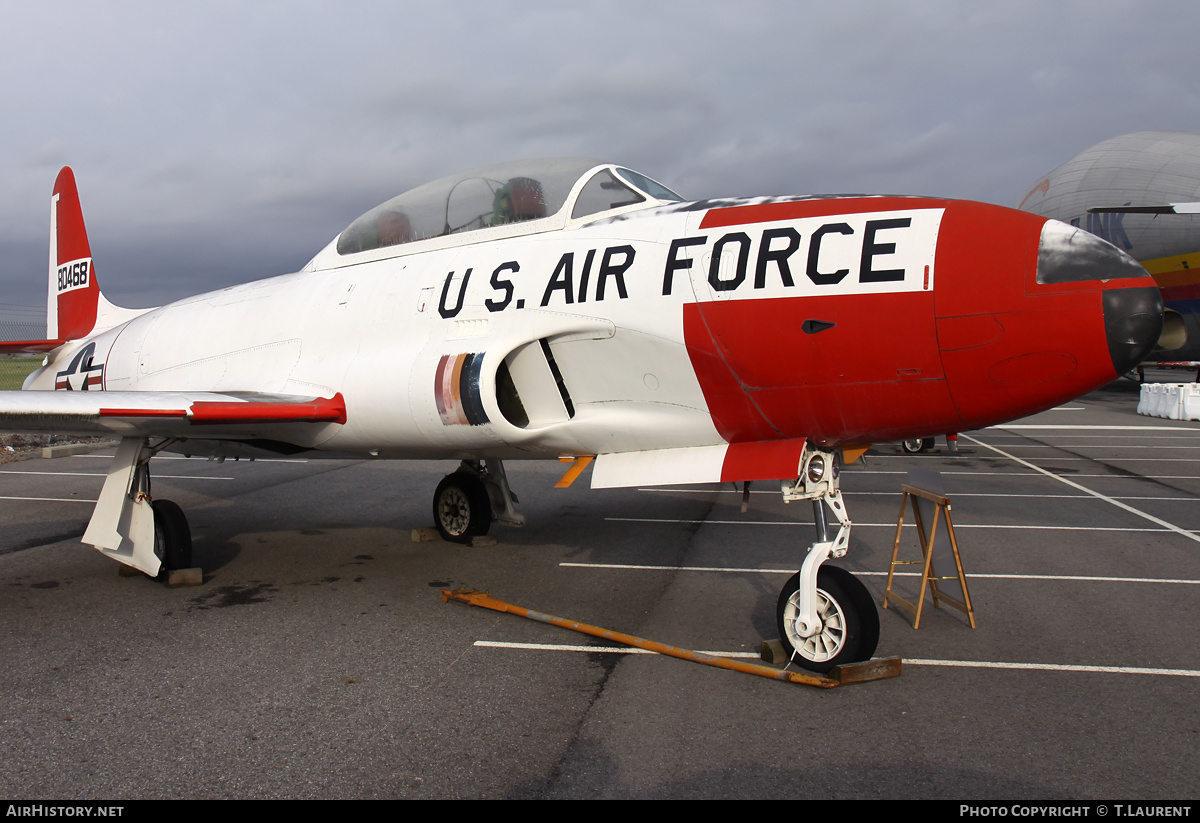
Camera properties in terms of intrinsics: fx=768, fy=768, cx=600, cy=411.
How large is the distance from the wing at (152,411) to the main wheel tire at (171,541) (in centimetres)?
84

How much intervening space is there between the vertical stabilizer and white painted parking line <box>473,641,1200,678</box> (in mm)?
8951

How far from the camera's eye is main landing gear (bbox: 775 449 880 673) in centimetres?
428

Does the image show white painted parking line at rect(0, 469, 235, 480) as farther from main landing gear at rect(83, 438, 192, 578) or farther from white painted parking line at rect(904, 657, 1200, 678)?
white painted parking line at rect(904, 657, 1200, 678)

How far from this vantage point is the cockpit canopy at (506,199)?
5547mm

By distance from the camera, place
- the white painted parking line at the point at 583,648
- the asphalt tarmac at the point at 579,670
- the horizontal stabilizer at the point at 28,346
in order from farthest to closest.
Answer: the horizontal stabilizer at the point at 28,346 → the white painted parking line at the point at 583,648 → the asphalt tarmac at the point at 579,670

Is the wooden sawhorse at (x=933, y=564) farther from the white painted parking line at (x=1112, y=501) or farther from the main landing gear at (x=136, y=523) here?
the main landing gear at (x=136, y=523)

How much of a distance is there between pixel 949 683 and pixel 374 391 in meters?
4.27

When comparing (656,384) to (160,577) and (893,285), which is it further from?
(160,577)

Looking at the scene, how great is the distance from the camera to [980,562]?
6848 mm

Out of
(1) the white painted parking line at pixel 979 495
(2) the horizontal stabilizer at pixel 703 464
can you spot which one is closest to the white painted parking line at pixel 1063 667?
(2) the horizontal stabilizer at pixel 703 464

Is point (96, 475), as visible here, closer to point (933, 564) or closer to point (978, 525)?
point (933, 564)
